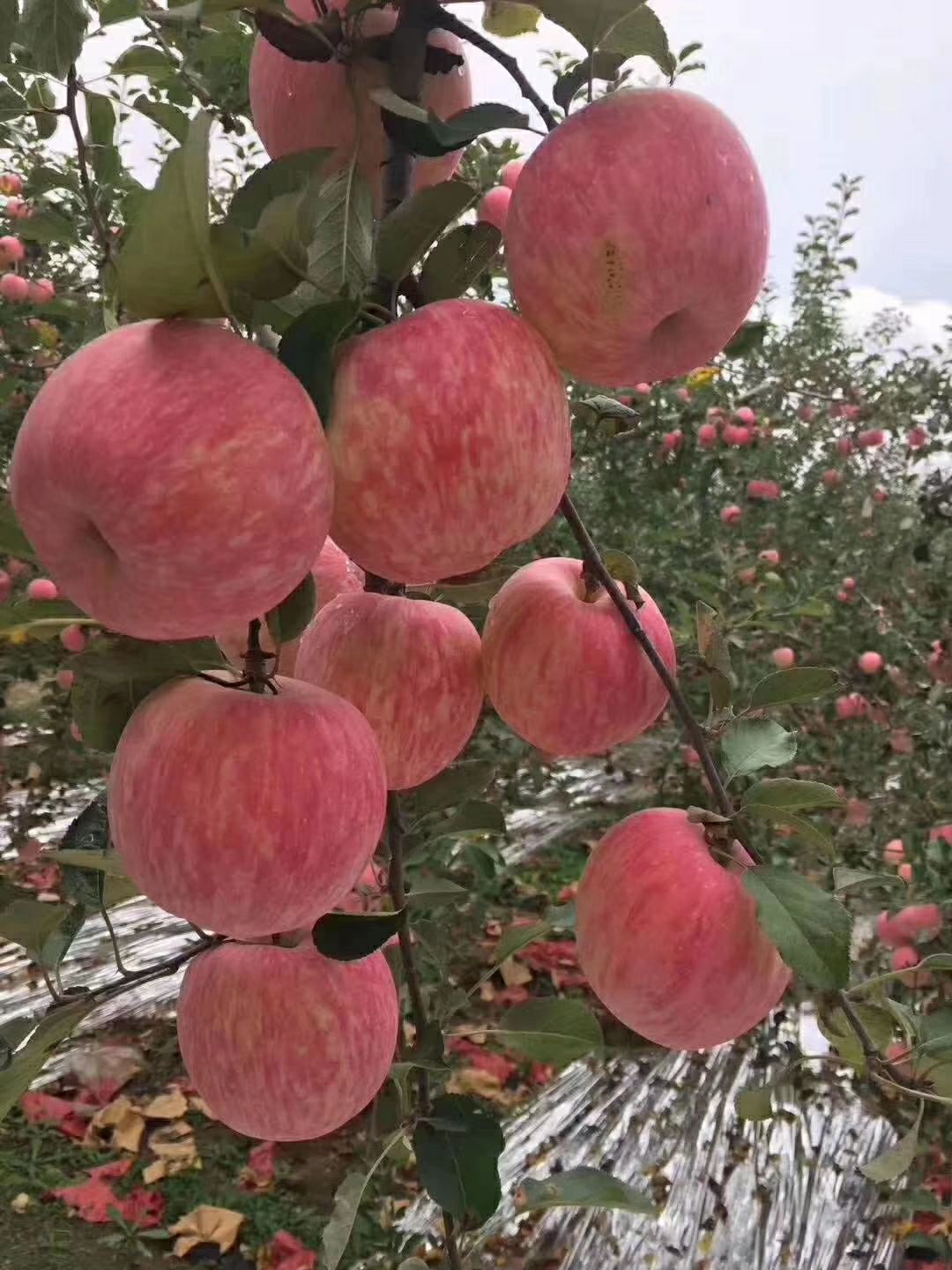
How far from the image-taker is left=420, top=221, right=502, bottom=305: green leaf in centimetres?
46

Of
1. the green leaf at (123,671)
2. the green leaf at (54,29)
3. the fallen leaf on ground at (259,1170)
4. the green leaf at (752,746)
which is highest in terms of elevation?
the green leaf at (54,29)

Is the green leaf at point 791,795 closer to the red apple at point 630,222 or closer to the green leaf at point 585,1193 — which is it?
the red apple at point 630,222

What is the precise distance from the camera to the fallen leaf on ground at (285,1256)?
186 cm

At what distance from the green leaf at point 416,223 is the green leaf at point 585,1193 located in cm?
71

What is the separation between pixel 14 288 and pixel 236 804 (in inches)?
99.2

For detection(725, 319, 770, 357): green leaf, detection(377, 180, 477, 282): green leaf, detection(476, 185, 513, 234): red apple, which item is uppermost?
detection(377, 180, 477, 282): green leaf

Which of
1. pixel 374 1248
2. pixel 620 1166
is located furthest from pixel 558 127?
pixel 620 1166

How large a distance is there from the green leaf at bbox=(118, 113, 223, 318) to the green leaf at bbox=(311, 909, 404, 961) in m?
0.32

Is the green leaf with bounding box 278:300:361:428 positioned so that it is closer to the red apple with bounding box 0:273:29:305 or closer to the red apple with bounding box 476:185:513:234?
the red apple with bounding box 476:185:513:234

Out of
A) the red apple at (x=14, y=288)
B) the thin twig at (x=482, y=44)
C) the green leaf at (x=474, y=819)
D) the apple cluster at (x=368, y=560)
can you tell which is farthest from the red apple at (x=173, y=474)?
the red apple at (x=14, y=288)

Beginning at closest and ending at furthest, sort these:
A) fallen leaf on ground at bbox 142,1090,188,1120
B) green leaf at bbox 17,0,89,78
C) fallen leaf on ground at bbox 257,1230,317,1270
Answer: green leaf at bbox 17,0,89,78, fallen leaf on ground at bbox 257,1230,317,1270, fallen leaf on ground at bbox 142,1090,188,1120

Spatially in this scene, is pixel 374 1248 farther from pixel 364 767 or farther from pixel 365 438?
pixel 365 438

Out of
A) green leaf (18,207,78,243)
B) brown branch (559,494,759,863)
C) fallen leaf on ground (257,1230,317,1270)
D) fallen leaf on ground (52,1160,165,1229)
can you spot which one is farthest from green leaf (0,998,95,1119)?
fallen leaf on ground (52,1160,165,1229)

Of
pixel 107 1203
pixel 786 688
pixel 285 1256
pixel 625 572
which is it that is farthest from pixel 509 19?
pixel 107 1203
